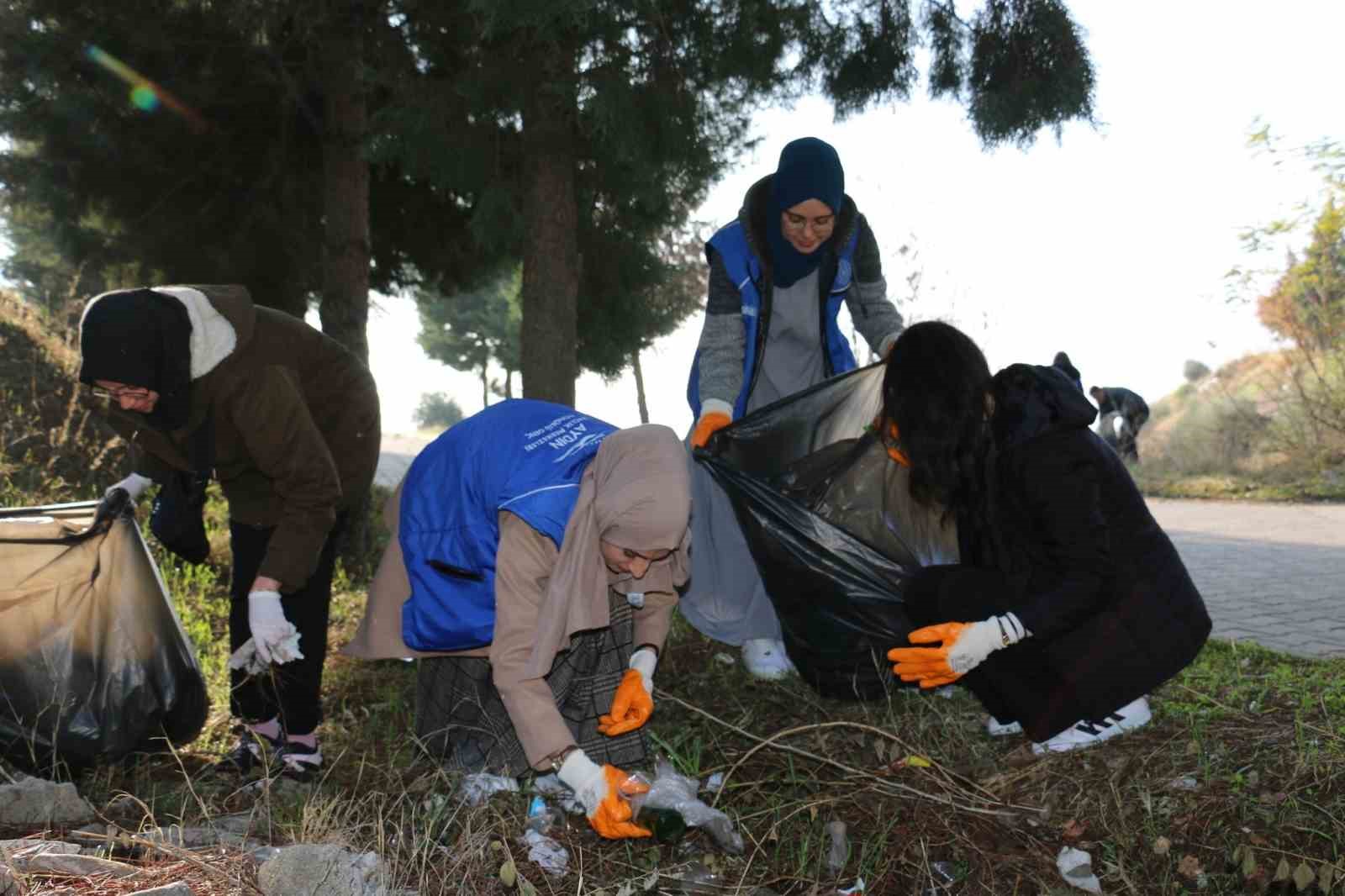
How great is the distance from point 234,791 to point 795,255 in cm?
204

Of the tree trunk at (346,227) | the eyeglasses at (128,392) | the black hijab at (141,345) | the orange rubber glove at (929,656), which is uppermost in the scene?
the tree trunk at (346,227)

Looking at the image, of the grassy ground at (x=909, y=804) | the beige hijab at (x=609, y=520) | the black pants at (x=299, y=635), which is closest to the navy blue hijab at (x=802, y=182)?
the beige hijab at (x=609, y=520)

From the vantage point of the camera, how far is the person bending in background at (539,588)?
2.01 metres

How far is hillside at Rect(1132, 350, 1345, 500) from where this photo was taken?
1003 cm

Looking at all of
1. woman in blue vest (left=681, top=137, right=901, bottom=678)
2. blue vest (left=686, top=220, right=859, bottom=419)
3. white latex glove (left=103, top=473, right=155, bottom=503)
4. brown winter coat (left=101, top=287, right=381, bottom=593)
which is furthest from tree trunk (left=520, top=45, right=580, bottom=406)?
white latex glove (left=103, top=473, right=155, bottom=503)

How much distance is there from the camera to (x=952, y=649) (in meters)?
2.35

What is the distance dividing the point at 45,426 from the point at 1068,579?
17.1 feet

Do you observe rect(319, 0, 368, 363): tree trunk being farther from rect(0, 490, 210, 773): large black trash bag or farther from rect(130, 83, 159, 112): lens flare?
rect(0, 490, 210, 773): large black trash bag

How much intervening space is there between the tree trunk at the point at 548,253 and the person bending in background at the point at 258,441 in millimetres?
1747

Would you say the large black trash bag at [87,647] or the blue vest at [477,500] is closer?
the blue vest at [477,500]

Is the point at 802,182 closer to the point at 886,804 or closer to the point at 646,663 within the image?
the point at 646,663

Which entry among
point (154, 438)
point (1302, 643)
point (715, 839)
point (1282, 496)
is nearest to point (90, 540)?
point (154, 438)

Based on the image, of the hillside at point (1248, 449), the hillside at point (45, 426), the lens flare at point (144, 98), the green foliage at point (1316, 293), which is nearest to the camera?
the hillside at point (45, 426)

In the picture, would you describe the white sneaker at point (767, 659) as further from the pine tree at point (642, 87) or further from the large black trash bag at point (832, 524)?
the pine tree at point (642, 87)
